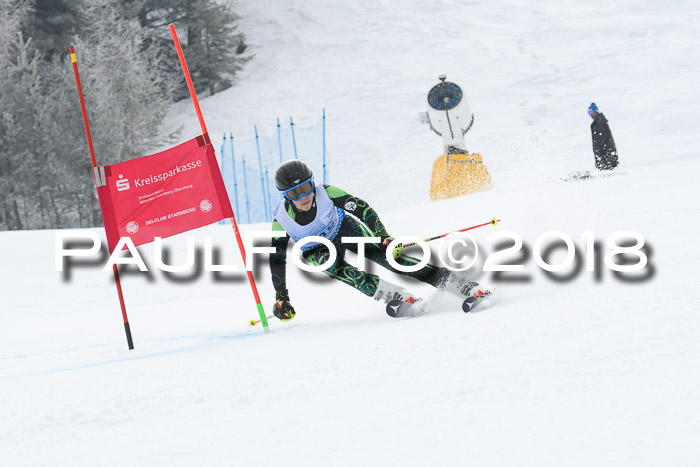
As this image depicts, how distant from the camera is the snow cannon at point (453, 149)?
38.0 feet

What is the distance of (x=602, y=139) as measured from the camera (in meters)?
11.7

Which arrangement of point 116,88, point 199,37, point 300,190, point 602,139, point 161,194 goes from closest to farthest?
point 300,190 → point 161,194 → point 602,139 → point 116,88 → point 199,37

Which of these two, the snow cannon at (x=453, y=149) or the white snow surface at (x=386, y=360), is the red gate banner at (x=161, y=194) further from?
the snow cannon at (x=453, y=149)

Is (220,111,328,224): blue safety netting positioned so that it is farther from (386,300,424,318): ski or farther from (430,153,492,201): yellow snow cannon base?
(386,300,424,318): ski

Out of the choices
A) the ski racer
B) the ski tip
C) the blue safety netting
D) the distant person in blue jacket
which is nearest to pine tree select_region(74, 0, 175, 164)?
the blue safety netting

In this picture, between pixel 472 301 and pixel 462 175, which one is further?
pixel 462 175

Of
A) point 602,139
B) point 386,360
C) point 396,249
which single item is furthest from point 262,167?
point 386,360

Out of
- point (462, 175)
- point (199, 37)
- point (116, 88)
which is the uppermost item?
point (199, 37)

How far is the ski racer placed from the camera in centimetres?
432

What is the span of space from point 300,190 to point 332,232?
40cm

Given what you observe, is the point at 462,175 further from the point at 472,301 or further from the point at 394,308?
the point at 472,301

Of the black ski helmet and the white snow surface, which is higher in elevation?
the black ski helmet

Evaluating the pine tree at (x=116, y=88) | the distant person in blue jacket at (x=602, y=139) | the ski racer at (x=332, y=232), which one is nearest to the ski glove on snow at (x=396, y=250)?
the ski racer at (x=332, y=232)

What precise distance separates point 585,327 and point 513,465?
1.26 meters
